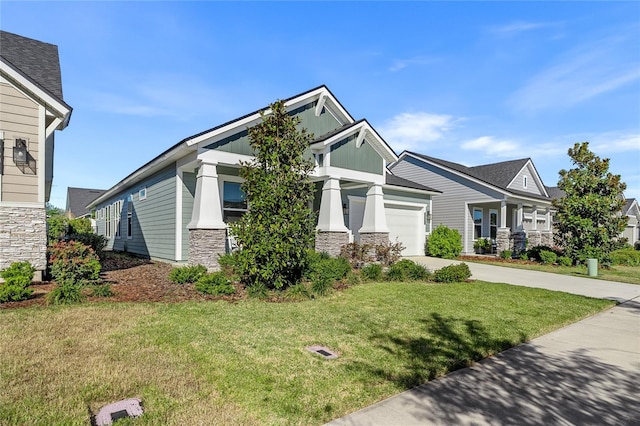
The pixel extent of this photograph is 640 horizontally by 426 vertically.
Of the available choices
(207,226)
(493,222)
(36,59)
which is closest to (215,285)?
(207,226)

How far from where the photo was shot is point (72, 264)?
24.0 feet

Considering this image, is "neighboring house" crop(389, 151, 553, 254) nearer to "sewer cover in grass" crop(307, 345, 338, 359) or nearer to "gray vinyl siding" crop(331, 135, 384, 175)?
"gray vinyl siding" crop(331, 135, 384, 175)

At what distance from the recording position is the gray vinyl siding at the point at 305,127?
1080 centimetres

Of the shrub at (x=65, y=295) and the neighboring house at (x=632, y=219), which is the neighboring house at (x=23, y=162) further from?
the neighboring house at (x=632, y=219)

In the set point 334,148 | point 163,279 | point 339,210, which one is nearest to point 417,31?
point 334,148

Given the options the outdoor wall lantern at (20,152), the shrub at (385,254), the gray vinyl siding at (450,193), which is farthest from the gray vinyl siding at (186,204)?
the gray vinyl siding at (450,193)

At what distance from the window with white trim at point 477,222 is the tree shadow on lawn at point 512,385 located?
18.0 meters

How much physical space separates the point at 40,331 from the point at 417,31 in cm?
1204

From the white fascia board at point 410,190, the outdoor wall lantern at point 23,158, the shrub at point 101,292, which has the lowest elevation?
the shrub at point 101,292

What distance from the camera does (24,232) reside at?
8.04 m

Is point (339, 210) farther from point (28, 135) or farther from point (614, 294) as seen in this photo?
point (28, 135)

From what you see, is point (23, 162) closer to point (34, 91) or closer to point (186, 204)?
point (34, 91)

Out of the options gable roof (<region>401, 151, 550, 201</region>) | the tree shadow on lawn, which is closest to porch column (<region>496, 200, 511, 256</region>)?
gable roof (<region>401, 151, 550, 201</region>)

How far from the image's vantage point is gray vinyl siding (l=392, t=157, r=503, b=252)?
20406 millimetres
